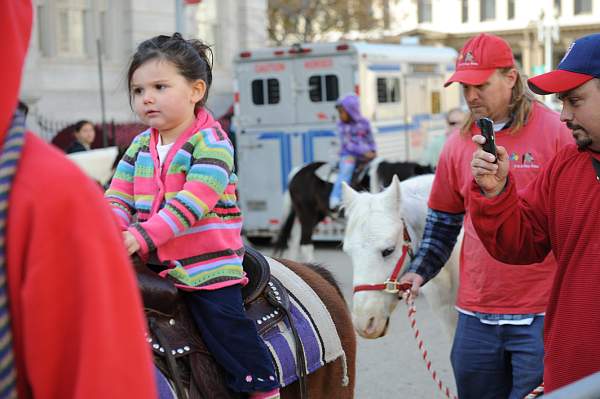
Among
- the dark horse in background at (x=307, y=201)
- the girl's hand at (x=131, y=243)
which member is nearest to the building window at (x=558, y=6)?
the dark horse in background at (x=307, y=201)

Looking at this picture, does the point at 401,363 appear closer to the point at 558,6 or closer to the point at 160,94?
the point at 160,94

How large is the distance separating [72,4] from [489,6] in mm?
39207

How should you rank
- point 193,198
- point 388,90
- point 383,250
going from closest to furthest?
point 193,198 < point 383,250 < point 388,90

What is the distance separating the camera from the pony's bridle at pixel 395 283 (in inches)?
168

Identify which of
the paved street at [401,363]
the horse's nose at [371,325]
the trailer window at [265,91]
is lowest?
the paved street at [401,363]

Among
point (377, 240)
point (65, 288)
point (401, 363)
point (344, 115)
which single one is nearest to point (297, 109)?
point (344, 115)

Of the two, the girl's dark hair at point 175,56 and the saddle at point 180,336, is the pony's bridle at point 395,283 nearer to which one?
the saddle at point 180,336

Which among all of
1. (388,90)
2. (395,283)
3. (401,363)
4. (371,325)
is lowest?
(401,363)

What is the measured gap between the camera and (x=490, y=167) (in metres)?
2.96

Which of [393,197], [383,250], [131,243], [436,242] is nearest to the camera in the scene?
[131,243]

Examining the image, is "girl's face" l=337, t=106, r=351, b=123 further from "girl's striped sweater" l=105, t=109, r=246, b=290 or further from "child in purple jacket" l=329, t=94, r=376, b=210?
"girl's striped sweater" l=105, t=109, r=246, b=290

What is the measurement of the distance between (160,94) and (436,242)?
165 cm

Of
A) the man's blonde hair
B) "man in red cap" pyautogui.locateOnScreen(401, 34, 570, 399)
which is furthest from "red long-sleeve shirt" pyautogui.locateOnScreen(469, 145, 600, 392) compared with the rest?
the man's blonde hair

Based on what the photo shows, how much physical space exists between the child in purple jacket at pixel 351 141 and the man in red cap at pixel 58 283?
10.6 metres
